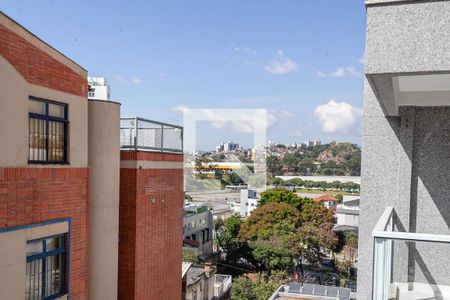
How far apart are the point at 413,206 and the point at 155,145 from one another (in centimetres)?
542

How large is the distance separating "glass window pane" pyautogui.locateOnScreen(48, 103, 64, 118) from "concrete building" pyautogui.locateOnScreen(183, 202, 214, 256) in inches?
1135

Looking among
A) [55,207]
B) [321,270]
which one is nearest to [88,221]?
[55,207]

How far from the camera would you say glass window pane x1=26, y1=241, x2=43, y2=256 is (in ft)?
18.1

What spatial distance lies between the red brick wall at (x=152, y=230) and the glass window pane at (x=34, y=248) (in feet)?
6.65

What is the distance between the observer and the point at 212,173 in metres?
48.8

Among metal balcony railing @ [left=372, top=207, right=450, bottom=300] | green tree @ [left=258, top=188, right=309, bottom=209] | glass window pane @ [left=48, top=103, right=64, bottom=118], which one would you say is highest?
glass window pane @ [left=48, top=103, right=64, bottom=118]

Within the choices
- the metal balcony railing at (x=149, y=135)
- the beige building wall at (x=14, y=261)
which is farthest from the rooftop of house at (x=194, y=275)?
the beige building wall at (x=14, y=261)

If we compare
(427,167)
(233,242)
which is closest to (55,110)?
(427,167)

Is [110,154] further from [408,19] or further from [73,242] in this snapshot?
[408,19]

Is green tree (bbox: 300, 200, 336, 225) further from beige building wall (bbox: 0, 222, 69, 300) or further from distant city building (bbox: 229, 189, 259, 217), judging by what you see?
beige building wall (bbox: 0, 222, 69, 300)

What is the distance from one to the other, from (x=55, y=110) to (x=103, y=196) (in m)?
1.83

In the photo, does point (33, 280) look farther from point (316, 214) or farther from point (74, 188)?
point (316, 214)

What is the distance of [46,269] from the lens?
19.4ft

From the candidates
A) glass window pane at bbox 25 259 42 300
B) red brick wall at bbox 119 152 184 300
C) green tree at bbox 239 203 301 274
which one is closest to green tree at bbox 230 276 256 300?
green tree at bbox 239 203 301 274
